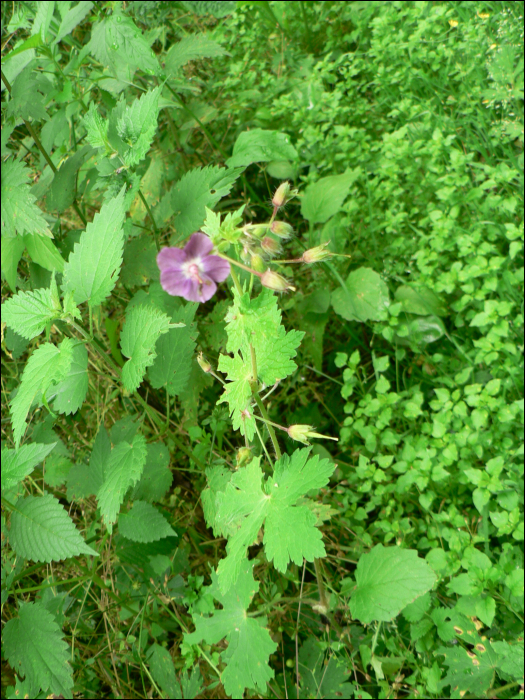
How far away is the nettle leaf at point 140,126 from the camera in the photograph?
5.19ft

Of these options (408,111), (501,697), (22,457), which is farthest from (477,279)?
(22,457)

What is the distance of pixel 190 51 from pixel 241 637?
2.27 metres

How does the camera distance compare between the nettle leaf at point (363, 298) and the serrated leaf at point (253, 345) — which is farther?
the nettle leaf at point (363, 298)

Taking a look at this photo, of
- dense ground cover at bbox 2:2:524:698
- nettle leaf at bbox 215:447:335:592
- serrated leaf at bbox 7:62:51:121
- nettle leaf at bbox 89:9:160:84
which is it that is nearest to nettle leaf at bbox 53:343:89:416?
dense ground cover at bbox 2:2:524:698

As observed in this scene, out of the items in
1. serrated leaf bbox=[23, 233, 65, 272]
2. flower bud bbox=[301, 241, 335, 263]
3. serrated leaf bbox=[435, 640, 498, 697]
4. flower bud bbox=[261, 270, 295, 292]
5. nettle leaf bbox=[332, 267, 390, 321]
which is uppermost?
serrated leaf bbox=[23, 233, 65, 272]

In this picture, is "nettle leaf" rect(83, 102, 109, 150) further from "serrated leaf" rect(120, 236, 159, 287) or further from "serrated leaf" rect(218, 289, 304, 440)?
"serrated leaf" rect(218, 289, 304, 440)

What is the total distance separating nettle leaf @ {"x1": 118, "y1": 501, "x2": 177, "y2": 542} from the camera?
181cm

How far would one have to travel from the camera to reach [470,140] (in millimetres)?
2951

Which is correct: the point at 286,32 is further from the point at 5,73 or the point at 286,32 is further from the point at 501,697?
the point at 501,697

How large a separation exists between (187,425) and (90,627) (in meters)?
0.94

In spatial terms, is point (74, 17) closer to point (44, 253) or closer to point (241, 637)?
point (44, 253)

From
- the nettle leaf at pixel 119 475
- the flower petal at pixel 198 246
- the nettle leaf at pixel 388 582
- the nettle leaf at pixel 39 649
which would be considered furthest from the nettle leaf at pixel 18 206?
the nettle leaf at pixel 388 582

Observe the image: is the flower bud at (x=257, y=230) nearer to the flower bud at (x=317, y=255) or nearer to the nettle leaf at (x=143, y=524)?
the flower bud at (x=317, y=255)

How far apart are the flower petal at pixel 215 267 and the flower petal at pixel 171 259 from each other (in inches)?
2.1
